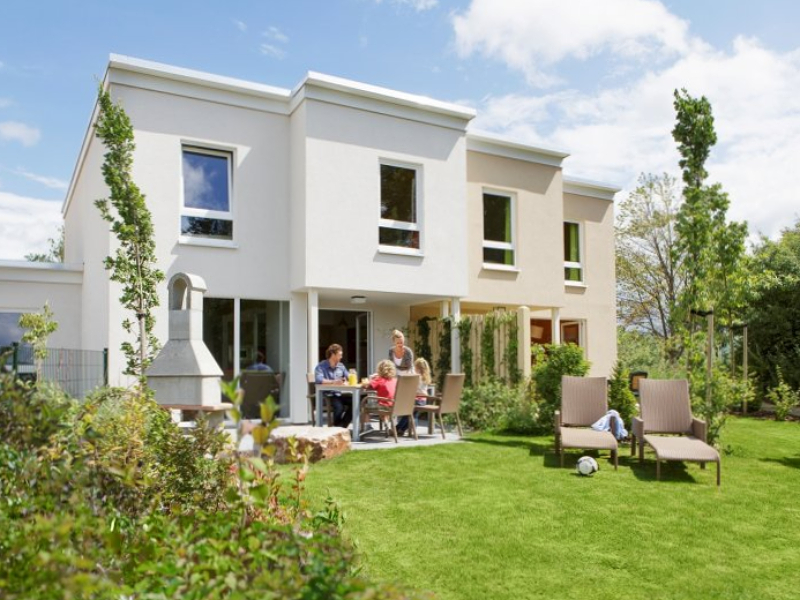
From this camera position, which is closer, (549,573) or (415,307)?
(549,573)

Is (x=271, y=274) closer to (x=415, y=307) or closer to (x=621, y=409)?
(x=415, y=307)

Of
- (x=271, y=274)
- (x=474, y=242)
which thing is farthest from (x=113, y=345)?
(x=474, y=242)

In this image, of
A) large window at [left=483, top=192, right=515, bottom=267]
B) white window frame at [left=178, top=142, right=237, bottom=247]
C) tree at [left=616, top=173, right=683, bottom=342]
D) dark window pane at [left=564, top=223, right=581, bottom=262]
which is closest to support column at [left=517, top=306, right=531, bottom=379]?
large window at [left=483, top=192, right=515, bottom=267]

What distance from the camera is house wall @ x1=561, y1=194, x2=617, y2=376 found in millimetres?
18078

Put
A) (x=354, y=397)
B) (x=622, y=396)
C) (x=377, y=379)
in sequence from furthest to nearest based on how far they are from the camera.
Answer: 1. (x=622, y=396)
2. (x=377, y=379)
3. (x=354, y=397)

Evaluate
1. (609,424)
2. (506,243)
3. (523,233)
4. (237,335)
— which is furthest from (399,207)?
(609,424)

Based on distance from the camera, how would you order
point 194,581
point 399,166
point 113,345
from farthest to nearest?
point 399,166 → point 113,345 → point 194,581

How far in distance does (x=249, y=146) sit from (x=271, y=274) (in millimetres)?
2464

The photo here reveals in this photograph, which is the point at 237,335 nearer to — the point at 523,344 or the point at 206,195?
the point at 206,195

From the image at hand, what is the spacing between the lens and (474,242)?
15.4m

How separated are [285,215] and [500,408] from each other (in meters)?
5.48

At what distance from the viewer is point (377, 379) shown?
36.0ft

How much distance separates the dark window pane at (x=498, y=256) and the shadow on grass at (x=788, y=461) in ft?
24.9

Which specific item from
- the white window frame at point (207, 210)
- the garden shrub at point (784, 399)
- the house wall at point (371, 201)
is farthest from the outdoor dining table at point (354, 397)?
the garden shrub at point (784, 399)
